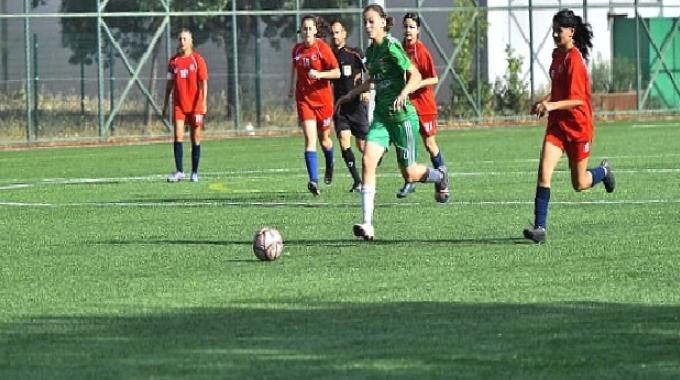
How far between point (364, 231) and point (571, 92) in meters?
2.08

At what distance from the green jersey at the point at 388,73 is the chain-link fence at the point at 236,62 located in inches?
847

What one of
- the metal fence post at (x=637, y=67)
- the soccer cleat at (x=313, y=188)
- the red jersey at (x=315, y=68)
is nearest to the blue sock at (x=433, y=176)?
the soccer cleat at (x=313, y=188)

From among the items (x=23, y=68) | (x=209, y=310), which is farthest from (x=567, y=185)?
(x=23, y=68)

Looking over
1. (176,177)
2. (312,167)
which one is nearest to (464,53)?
(176,177)

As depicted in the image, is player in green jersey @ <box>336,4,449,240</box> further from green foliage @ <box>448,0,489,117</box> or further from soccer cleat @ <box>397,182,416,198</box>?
green foliage @ <box>448,0,489,117</box>

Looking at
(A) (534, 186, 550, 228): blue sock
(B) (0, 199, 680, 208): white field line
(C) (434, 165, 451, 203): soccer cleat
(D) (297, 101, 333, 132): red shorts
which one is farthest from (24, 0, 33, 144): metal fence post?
(A) (534, 186, 550, 228): blue sock

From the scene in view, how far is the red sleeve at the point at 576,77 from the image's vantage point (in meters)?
14.4

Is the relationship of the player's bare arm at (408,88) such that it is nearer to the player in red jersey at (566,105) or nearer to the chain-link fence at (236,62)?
the player in red jersey at (566,105)

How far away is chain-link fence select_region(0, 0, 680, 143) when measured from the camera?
3728 centimetres

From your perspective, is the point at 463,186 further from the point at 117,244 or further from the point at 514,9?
the point at 514,9

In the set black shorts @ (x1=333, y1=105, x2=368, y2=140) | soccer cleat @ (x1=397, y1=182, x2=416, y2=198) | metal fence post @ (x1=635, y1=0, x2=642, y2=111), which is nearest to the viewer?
soccer cleat @ (x1=397, y1=182, x2=416, y2=198)

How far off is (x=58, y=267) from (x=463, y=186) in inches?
355

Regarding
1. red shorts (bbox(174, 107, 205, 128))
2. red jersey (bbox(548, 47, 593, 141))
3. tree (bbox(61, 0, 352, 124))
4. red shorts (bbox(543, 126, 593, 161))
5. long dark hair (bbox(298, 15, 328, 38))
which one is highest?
tree (bbox(61, 0, 352, 124))

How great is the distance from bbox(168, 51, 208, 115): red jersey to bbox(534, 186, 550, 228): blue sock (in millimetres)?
10893
